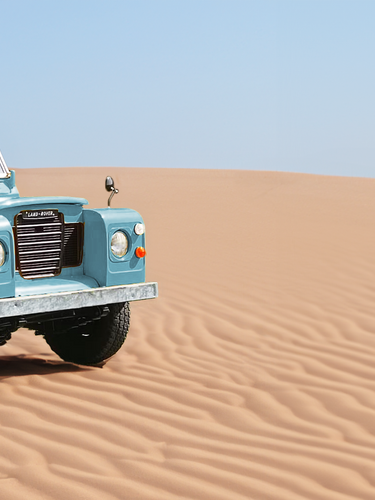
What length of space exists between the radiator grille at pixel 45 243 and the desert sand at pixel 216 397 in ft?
2.79

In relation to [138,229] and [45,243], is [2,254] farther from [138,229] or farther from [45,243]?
[138,229]

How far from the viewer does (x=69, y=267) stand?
5.24 metres

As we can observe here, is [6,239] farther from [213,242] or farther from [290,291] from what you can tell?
[213,242]

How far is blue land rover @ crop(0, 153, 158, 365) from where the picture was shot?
4.74 metres

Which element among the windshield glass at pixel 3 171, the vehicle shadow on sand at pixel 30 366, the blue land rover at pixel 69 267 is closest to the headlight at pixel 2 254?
the blue land rover at pixel 69 267

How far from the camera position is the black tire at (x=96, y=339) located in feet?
18.1

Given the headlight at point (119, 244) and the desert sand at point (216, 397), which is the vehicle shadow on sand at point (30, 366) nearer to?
the desert sand at point (216, 397)

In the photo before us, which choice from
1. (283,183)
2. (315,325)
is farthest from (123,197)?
(315,325)

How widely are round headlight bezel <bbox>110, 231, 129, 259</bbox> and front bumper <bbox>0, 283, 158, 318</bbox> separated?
0.91 ft

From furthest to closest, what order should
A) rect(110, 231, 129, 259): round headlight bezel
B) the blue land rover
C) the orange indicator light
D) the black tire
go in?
the black tire < the orange indicator light < rect(110, 231, 129, 259): round headlight bezel < the blue land rover

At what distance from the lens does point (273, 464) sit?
3527 millimetres

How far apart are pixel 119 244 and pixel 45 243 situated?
567 millimetres

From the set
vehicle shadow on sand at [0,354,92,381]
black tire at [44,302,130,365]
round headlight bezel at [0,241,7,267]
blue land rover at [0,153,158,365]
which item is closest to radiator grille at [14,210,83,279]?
blue land rover at [0,153,158,365]

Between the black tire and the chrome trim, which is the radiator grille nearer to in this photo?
the black tire
